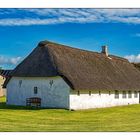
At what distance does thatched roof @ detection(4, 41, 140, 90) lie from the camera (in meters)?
28.2

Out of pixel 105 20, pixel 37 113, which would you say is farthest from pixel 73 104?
pixel 105 20

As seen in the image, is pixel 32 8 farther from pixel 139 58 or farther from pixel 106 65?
pixel 106 65

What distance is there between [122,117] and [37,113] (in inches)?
159

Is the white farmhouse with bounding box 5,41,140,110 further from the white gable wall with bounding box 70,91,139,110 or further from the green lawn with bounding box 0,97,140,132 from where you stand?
the green lawn with bounding box 0,97,140,132

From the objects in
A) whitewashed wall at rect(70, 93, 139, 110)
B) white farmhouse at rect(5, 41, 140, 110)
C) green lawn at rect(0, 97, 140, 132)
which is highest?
white farmhouse at rect(5, 41, 140, 110)

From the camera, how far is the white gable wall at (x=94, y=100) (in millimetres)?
28016

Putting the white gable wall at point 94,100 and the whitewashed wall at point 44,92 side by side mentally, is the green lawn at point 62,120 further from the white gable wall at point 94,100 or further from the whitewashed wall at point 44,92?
the white gable wall at point 94,100

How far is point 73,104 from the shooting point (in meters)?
27.8

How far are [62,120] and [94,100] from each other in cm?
795

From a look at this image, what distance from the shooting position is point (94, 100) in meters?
29.8

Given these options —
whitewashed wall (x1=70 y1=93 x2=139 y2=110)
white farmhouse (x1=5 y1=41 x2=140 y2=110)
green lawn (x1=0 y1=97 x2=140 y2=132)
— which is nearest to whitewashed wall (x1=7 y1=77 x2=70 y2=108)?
white farmhouse (x1=5 y1=41 x2=140 y2=110)

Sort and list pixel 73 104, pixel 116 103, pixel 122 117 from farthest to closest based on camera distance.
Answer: pixel 116 103, pixel 73 104, pixel 122 117

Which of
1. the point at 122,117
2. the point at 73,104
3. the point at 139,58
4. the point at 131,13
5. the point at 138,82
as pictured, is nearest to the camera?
the point at 131,13

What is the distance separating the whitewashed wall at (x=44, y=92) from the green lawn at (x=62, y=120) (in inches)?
54.5
